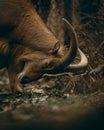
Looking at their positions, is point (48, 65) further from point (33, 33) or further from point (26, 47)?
point (33, 33)

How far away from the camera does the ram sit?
8.89 metres

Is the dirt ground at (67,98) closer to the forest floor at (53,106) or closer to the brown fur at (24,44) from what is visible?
the forest floor at (53,106)

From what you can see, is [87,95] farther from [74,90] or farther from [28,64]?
[28,64]

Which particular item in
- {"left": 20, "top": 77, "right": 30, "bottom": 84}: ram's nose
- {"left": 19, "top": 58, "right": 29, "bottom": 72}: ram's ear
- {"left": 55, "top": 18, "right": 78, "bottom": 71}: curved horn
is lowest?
{"left": 20, "top": 77, "right": 30, "bottom": 84}: ram's nose

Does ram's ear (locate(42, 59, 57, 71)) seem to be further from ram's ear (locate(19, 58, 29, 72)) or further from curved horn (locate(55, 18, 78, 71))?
ram's ear (locate(19, 58, 29, 72))

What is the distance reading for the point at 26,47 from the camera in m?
9.23

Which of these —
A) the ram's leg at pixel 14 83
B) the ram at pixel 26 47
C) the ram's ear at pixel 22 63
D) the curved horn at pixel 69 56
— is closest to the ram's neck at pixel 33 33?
the ram at pixel 26 47

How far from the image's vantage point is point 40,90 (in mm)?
10172

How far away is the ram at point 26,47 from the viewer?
8891 mm

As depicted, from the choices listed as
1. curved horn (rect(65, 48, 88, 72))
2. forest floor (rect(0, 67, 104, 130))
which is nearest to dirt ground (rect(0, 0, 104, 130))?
forest floor (rect(0, 67, 104, 130))

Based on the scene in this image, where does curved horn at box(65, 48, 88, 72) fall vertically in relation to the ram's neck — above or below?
below

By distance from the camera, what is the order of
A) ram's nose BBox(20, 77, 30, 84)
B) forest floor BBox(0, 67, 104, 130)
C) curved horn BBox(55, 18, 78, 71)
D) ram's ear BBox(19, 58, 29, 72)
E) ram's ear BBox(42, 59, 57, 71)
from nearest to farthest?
forest floor BBox(0, 67, 104, 130) → curved horn BBox(55, 18, 78, 71) → ram's ear BBox(42, 59, 57, 71) → ram's nose BBox(20, 77, 30, 84) → ram's ear BBox(19, 58, 29, 72)

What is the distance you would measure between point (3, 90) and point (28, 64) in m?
1.18

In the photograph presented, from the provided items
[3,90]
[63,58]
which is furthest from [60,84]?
[63,58]
